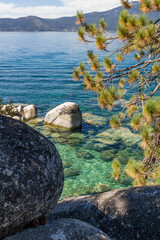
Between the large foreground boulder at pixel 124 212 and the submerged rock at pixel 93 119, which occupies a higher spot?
the large foreground boulder at pixel 124 212

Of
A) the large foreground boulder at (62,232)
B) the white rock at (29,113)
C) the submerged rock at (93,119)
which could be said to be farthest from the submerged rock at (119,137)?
the large foreground boulder at (62,232)

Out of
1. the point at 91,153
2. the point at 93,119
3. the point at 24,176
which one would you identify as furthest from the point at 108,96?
the point at 93,119

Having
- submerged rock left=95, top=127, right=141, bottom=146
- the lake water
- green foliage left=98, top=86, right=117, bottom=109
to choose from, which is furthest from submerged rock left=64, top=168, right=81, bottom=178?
green foliage left=98, top=86, right=117, bottom=109

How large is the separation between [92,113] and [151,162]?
13177mm

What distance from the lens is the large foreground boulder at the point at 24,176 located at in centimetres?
324

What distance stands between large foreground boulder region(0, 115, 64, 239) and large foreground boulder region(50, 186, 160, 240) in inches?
62.2

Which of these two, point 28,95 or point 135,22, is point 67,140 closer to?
point 135,22

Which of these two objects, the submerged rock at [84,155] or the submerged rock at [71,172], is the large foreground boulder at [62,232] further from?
the submerged rock at [84,155]

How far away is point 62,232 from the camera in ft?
12.7

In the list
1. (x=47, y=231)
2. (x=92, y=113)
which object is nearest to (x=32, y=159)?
(x=47, y=231)

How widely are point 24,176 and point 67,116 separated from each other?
12885 mm

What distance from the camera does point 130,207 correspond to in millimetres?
4891

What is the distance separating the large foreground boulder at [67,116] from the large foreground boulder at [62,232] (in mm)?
11975

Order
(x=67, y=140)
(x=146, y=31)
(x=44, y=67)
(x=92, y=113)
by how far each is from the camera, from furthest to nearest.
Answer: (x=44, y=67) < (x=92, y=113) < (x=67, y=140) < (x=146, y=31)
